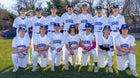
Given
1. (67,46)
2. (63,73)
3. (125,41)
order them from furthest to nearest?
(67,46), (125,41), (63,73)

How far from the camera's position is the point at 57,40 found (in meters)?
10.8

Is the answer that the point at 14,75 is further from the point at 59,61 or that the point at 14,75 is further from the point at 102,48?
the point at 102,48

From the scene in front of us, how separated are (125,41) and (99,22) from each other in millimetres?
1700

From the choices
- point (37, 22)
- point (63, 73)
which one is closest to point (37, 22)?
point (37, 22)

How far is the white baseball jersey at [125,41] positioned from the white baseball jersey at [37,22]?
2.75 m

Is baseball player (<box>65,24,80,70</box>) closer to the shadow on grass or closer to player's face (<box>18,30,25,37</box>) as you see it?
the shadow on grass

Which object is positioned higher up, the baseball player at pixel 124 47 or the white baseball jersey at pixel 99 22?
the white baseball jersey at pixel 99 22

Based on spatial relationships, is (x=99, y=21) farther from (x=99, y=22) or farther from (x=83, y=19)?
(x=83, y=19)

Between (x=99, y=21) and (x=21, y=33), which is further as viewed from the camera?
(x=99, y=21)

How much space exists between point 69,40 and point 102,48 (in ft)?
3.37

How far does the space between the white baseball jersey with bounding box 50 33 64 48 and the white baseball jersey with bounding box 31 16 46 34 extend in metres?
0.98

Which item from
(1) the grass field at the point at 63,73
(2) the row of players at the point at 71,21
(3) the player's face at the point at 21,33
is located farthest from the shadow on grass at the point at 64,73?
(2) the row of players at the point at 71,21

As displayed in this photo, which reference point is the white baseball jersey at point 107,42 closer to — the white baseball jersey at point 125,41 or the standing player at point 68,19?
the white baseball jersey at point 125,41

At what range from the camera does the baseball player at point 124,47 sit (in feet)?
32.4
